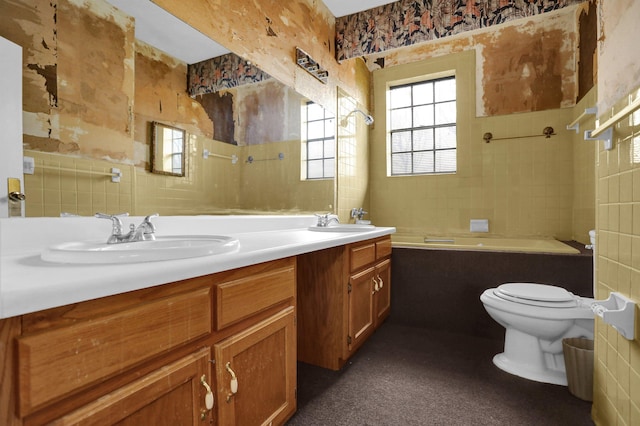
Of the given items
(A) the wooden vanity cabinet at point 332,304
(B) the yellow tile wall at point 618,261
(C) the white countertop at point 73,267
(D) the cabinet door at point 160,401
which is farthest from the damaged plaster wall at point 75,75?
(B) the yellow tile wall at point 618,261

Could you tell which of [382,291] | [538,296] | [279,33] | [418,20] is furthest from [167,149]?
[418,20]

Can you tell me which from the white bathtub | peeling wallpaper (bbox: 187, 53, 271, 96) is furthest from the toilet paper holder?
peeling wallpaper (bbox: 187, 53, 271, 96)

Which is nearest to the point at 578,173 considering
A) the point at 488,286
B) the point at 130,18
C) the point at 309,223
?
the point at 488,286

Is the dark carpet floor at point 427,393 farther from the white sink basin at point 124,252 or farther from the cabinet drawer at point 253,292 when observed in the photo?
the white sink basin at point 124,252

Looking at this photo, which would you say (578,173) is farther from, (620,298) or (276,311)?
(276,311)

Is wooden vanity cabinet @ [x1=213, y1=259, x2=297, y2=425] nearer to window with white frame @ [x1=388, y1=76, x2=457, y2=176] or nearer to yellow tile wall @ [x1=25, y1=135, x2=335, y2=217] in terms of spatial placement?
yellow tile wall @ [x1=25, y1=135, x2=335, y2=217]

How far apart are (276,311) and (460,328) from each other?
67.2 inches

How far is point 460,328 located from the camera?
2.36 metres

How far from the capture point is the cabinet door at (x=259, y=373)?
939mm

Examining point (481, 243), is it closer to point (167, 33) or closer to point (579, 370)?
point (579, 370)

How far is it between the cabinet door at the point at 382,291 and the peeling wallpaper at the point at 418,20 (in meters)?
1.86

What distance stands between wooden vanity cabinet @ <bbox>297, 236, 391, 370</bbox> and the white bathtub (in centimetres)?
79

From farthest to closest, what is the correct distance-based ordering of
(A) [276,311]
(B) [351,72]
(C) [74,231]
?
(B) [351,72] → (A) [276,311] → (C) [74,231]

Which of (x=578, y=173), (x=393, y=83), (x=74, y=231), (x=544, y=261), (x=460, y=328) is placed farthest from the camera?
(x=393, y=83)
